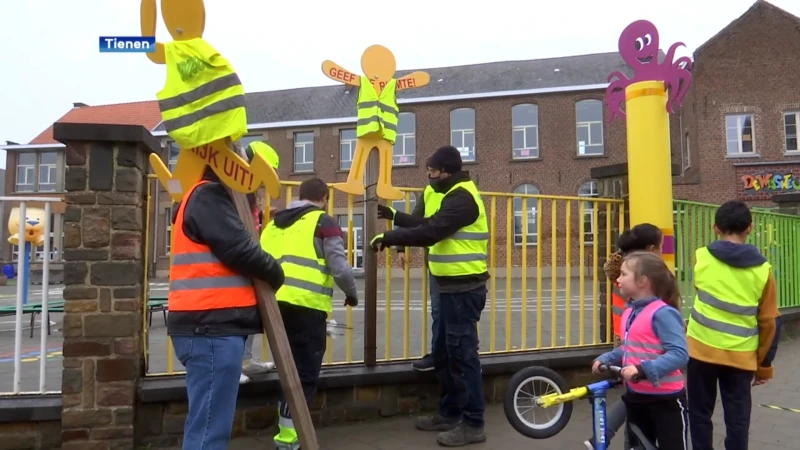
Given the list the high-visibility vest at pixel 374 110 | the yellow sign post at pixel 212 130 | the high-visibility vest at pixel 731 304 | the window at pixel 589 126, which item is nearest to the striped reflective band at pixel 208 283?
the yellow sign post at pixel 212 130

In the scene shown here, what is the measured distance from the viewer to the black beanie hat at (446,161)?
4066mm

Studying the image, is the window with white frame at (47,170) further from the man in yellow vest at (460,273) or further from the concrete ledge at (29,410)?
the man in yellow vest at (460,273)

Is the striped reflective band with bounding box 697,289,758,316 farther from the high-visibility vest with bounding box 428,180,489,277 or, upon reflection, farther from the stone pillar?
the stone pillar

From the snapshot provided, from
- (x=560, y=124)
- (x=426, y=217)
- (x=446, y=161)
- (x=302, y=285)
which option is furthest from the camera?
(x=560, y=124)

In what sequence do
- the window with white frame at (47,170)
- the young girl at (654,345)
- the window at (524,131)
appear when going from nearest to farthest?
the young girl at (654,345) → the window at (524,131) → the window with white frame at (47,170)

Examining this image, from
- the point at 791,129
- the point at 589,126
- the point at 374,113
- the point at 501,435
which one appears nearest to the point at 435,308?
the point at 501,435

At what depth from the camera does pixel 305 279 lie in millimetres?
3539

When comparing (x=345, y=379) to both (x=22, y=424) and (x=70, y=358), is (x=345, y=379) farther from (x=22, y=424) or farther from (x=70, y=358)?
(x=22, y=424)

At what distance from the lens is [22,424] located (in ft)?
11.8

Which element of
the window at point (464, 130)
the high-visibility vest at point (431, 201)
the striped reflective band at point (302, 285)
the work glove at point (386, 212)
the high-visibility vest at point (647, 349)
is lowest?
the high-visibility vest at point (647, 349)

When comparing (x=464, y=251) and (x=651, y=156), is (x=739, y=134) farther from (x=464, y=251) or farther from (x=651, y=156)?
(x=464, y=251)

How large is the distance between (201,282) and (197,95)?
2.79 feet

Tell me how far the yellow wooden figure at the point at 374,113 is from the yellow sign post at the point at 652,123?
202cm

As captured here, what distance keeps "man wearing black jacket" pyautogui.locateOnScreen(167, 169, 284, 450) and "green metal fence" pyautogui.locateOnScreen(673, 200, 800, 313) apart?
4.97 metres
